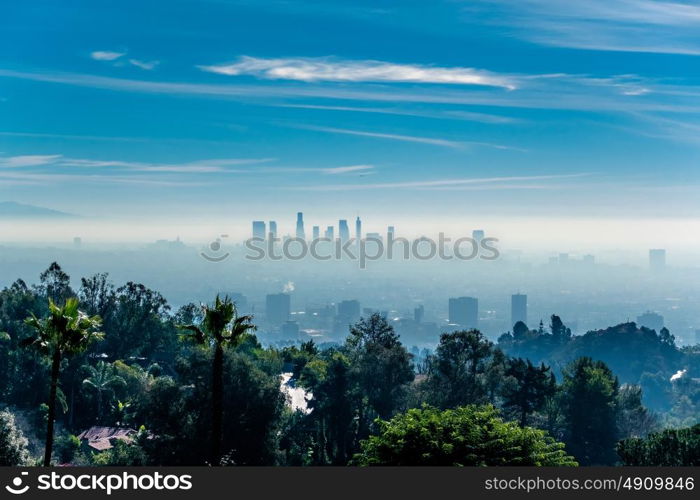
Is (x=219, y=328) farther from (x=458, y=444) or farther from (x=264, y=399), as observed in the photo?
(x=264, y=399)

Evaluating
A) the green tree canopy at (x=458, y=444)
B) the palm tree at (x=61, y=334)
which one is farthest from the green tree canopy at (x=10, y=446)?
the green tree canopy at (x=458, y=444)

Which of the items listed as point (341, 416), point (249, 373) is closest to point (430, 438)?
point (249, 373)

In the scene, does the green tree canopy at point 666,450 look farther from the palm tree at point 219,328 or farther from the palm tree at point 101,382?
the palm tree at point 101,382

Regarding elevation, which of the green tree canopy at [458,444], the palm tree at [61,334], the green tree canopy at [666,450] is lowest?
the green tree canopy at [666,450]

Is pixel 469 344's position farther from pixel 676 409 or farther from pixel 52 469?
pixel 676 409

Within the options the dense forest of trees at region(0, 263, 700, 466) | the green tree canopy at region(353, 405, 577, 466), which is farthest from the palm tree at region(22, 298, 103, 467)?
the green tree canopy at region(353, 405, 577, 466)
